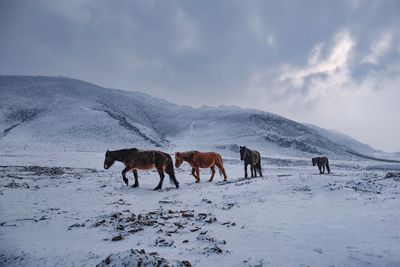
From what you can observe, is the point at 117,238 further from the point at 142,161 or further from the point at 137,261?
the point at 142,161

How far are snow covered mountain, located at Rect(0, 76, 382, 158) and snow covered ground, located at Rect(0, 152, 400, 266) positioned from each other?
175 feet

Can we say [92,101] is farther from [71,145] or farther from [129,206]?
[129,206]

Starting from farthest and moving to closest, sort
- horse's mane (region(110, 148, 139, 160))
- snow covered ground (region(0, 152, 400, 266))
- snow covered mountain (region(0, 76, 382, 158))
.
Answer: snow covered mountain (region(0, 76, 382, 158)) → horse's mane (region(110, 148, 139, 160)) → snow covered ground (region(0, 152, 400, 266))

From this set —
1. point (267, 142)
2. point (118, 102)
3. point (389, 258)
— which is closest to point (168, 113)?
point (118, 102)

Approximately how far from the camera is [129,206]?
10.9m

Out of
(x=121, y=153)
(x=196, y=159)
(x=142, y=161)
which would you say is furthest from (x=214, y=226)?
(x=196, y=159)

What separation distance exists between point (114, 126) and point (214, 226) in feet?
264

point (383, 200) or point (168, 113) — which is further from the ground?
point (168, 113)

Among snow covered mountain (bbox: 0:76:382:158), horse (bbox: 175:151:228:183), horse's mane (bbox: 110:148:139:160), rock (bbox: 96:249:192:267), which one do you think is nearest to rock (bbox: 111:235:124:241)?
rock (bbox: 96:249:192:267)

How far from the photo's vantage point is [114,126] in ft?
277

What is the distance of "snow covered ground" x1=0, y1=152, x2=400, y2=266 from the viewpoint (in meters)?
5.63

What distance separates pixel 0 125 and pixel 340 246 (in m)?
93.1

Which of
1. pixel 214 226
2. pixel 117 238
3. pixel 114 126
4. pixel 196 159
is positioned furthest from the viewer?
pixel 114 126

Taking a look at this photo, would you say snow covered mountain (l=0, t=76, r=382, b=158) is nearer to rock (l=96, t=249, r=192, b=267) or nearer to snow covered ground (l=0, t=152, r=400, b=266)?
snow covered ground (l=0, t=152, r=400, b=266)
